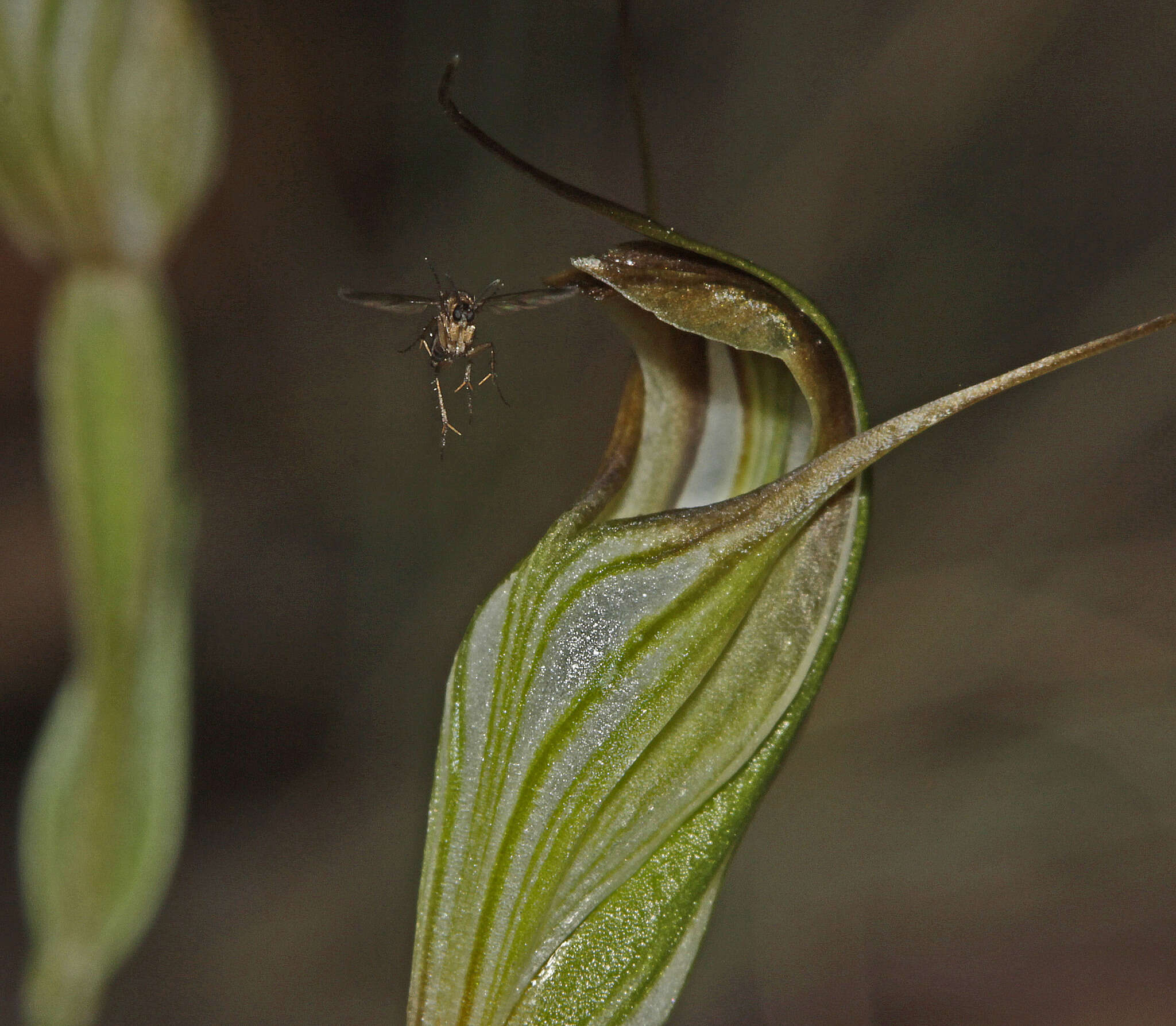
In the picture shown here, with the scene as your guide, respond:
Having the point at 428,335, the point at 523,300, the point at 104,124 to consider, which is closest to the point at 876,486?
the point at 428,335

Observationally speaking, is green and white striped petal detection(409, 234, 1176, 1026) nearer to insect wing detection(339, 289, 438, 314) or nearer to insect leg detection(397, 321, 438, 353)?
insect wing detection(339, 289, 438, 314)

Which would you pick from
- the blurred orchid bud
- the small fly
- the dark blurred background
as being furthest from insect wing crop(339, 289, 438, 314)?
the dark blurred background

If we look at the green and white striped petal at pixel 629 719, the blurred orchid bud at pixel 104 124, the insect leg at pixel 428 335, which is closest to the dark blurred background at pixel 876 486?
the insect leg at pixel 428 335

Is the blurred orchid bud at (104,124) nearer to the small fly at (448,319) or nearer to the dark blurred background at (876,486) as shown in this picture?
the small fly at (448,319)

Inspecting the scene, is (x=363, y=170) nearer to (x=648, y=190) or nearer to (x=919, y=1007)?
(x=648, y=190)

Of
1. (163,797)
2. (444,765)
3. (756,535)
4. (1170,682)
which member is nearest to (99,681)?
(163,797)
